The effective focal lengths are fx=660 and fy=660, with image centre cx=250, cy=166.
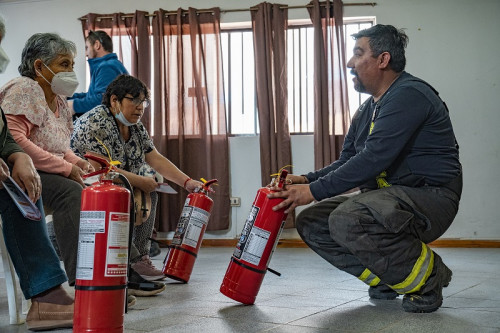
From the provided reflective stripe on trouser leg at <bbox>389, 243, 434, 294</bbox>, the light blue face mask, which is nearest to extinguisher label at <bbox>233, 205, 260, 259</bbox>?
reflective stripe on trouser leg at <bbox>389, 243, 434, 294</bbox>

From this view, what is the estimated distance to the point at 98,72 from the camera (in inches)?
182

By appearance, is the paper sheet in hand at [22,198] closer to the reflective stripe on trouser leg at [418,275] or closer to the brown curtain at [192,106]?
the reflective stripe on trouser leg at [418,275]

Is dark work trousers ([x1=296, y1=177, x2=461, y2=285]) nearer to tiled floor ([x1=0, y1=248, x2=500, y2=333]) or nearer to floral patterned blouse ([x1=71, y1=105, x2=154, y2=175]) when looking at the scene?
tiled floor ([x1=0, y1=248, x2=500, y2=333])

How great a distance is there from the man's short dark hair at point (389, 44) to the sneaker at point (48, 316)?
154 cm

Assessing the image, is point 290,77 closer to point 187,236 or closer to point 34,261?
point 187,236

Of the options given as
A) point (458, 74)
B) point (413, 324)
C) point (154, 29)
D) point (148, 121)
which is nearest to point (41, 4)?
point (154, 29)

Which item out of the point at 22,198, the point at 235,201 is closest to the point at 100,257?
the point at 22,198

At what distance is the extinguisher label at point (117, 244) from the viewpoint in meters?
1.76

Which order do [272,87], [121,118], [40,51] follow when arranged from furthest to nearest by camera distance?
[272,87]
[121,118]
[40,51]

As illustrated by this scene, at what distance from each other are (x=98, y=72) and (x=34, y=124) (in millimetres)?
2131

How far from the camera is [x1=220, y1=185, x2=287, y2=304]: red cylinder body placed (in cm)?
242

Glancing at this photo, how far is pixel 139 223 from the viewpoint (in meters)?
3.25

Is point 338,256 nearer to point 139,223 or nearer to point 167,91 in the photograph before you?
point 139,223

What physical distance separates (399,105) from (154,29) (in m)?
4.25
